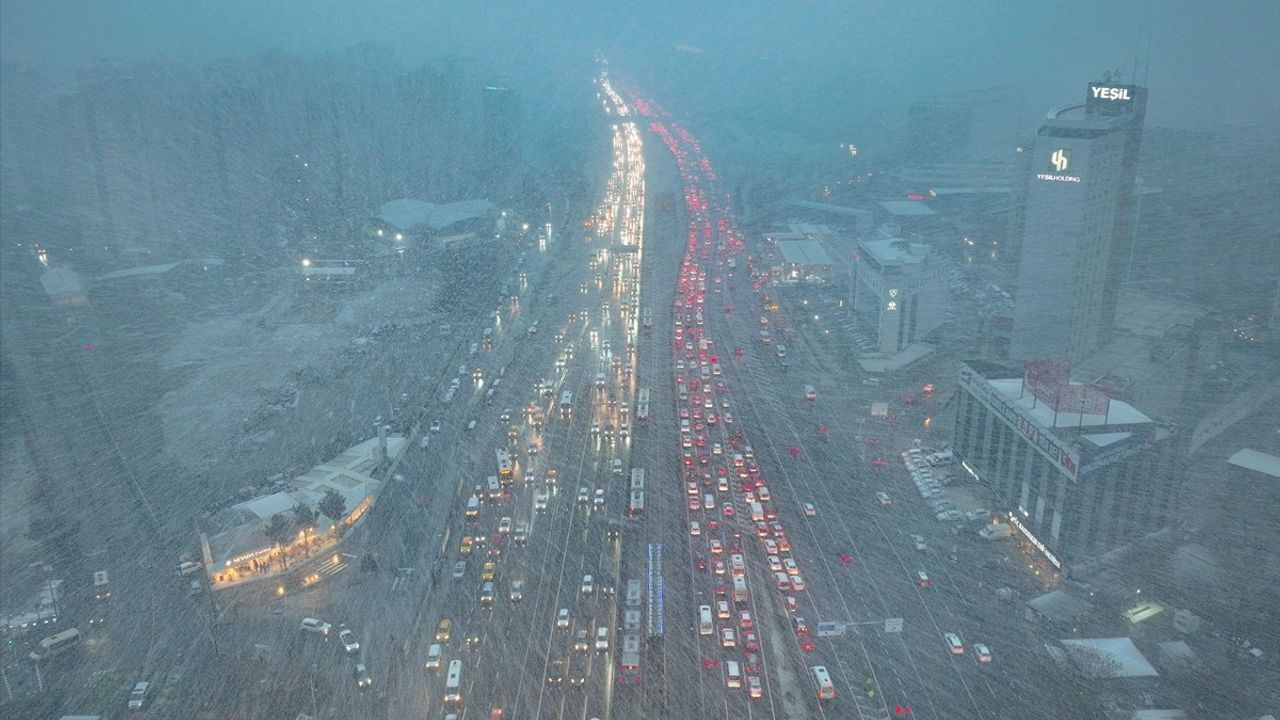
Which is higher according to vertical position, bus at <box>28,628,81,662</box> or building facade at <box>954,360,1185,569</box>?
building facade at <box>954,360,1185,569</box>

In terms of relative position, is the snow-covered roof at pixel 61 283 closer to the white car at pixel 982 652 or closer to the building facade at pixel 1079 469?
the building facade at pixel 1079 469

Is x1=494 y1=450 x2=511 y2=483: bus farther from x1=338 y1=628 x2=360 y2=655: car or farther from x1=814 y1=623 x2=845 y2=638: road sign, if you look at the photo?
x1=814 y1=623 x2=845 y2=638: road sign

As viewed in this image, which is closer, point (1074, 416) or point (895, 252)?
point (1074, 416)

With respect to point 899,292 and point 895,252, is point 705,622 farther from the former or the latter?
point 895,252

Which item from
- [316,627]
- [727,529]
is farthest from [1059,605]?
[316,627]

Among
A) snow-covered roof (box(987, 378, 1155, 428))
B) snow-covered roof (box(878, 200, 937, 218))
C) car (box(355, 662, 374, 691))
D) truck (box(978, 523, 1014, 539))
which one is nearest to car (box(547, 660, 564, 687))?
car (box(355, 662, 374, 691))

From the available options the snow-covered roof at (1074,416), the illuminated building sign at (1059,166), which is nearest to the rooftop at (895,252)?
the illuminated building sign at (1059,166)

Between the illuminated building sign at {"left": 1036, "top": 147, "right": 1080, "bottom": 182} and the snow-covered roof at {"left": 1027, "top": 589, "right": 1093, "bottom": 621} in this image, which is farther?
the illuminated building sign at {"left": 1036, "top": 147, "right": 1080, "bottom": 182}
